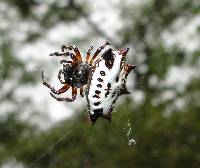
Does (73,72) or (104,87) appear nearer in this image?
(104,87)

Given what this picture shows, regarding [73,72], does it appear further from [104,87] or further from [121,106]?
[121,106]

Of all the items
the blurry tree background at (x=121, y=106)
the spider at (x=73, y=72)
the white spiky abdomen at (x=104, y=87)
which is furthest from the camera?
the blurry tree background at (x=121, y=106)

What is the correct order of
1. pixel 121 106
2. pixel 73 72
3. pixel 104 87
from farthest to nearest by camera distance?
1. pixel 121 106
2. pixel 73 72
3. pixel 104 87

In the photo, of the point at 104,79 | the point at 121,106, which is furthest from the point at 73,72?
the point at 121,106

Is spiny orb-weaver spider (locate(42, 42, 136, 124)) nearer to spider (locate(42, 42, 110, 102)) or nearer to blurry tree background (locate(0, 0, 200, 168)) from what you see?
spider (locate(42, 42, 110, 102))

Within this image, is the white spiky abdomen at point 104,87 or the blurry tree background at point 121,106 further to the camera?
the blurry tree background at point 121,106

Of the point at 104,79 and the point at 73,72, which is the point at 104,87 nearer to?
the point at 104,79

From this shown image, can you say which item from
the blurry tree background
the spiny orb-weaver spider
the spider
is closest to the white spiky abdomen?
the spiny orb-weaver spider

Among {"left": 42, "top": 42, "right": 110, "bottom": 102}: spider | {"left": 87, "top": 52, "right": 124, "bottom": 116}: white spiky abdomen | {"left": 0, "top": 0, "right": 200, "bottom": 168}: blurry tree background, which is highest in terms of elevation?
{"left": 0, "top": 0, "right": 200, "bottom": 168}: blurry tree background

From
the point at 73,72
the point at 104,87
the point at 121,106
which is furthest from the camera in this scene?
the point at 121,106

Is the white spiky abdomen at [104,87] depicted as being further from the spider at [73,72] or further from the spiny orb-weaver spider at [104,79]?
the spider at [73,72]

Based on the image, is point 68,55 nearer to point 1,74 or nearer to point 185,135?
point 185,135

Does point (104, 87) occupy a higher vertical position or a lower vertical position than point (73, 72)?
lower

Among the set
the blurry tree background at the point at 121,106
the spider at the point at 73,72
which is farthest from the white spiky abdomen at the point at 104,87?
the blurry tree background at the point at 121,106
